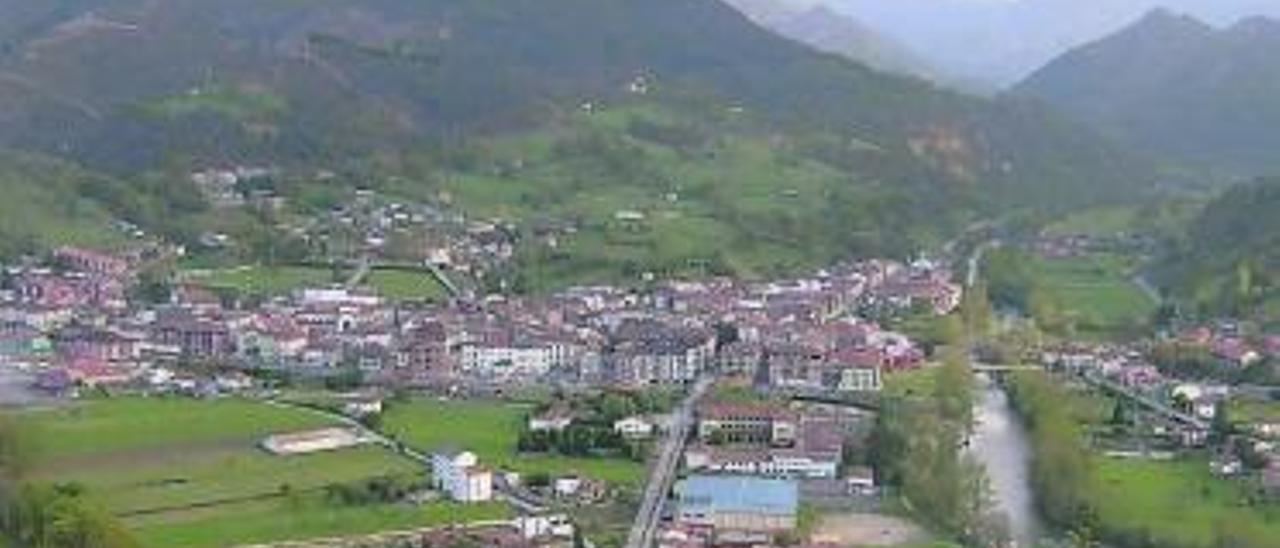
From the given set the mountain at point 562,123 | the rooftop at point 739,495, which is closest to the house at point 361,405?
the rooftop at point 739,495

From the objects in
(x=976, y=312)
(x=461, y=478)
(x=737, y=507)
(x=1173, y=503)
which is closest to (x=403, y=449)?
(x=461, y=478)

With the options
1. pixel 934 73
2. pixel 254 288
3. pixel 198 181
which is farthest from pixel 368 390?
pixel 934 73

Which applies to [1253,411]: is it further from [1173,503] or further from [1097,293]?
[1097,293]

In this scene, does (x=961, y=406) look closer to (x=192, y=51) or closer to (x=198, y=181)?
(x=198, y=181)

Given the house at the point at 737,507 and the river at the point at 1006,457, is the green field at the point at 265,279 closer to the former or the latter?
the river at the point at 1006,457

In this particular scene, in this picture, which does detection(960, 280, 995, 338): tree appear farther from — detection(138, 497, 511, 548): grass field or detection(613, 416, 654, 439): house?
detection(138, 497, 511, 548): grass field

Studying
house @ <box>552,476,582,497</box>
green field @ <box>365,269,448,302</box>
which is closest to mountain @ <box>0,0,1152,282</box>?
green field @ <box>365,269,448,302</box>
